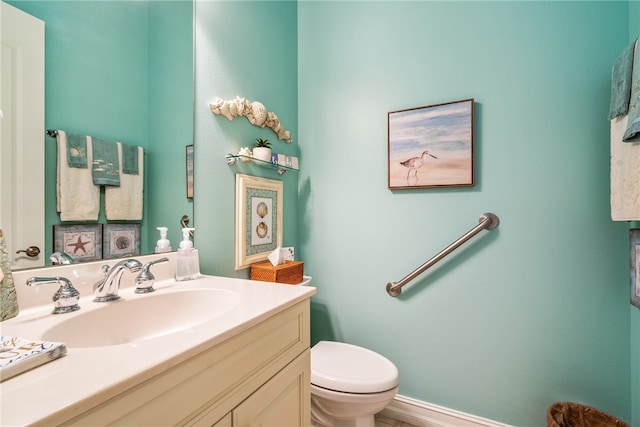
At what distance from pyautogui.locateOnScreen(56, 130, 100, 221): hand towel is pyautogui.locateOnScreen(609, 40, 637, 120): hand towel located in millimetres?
1594

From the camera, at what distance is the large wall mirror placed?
698 millimetres

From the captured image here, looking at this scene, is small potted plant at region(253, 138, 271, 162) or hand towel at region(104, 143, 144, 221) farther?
small potted plant at region(253, 138, 271, 162)

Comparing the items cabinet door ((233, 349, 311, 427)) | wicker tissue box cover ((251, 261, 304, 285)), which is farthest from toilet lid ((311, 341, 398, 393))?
wicker tissue box cover ((251, 261, 304, 285))

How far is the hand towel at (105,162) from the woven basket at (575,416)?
176cm

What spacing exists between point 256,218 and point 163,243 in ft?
1.44

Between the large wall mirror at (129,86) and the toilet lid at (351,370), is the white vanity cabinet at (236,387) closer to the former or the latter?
the toilet lid at (351,370)

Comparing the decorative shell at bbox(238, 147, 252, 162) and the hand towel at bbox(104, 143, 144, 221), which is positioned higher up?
the decorative shell at bbox(238, 147, 252, 162)

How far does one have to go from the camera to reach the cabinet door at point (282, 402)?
25.2 inches

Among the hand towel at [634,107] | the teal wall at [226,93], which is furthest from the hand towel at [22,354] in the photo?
the hand towel at [634,107]

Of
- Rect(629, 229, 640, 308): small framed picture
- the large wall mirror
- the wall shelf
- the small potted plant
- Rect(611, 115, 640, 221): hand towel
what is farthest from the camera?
the small potted plant

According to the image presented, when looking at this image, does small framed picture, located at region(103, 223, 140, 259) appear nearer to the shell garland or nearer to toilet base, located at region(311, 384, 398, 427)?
the shell garland

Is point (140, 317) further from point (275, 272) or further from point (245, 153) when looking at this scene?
point (245, 153)

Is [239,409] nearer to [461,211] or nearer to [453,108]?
[461,211]

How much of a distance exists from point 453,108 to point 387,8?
68 centimetres
